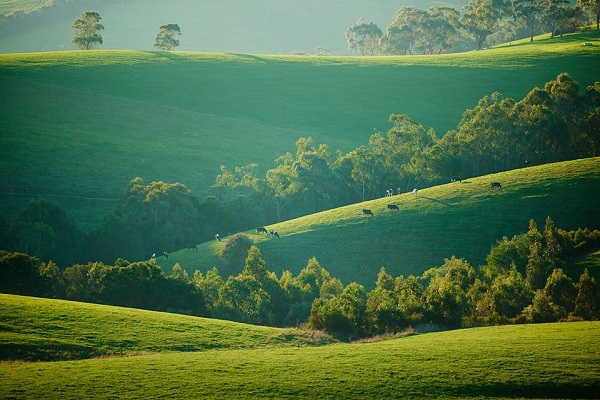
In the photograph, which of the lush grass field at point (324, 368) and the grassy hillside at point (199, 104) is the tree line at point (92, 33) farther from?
the lush grass field at point (324, 368)

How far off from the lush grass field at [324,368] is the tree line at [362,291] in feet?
18.2

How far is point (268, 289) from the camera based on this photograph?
6406 cm

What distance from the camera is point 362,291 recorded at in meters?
59.9

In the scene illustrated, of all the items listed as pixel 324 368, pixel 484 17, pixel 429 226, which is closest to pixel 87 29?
pixel 484 17

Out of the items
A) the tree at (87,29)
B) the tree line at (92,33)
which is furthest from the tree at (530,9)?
the tree at (87,29)

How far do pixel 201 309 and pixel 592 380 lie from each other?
34706 millimetres

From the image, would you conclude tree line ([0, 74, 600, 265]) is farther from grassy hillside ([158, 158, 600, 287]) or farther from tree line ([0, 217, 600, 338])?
tree line ([0, 217, 600, 338])

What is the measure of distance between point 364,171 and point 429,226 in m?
29.3

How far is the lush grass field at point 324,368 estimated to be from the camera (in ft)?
114

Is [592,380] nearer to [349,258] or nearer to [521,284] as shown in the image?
[521,284]

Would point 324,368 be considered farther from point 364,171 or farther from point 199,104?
point 199,104

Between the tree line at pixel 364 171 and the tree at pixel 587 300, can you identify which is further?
A: the tree line at pixel 364 171

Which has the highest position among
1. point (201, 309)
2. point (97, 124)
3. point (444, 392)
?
point (97, 124)

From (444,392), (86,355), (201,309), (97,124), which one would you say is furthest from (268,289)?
(97,124)
